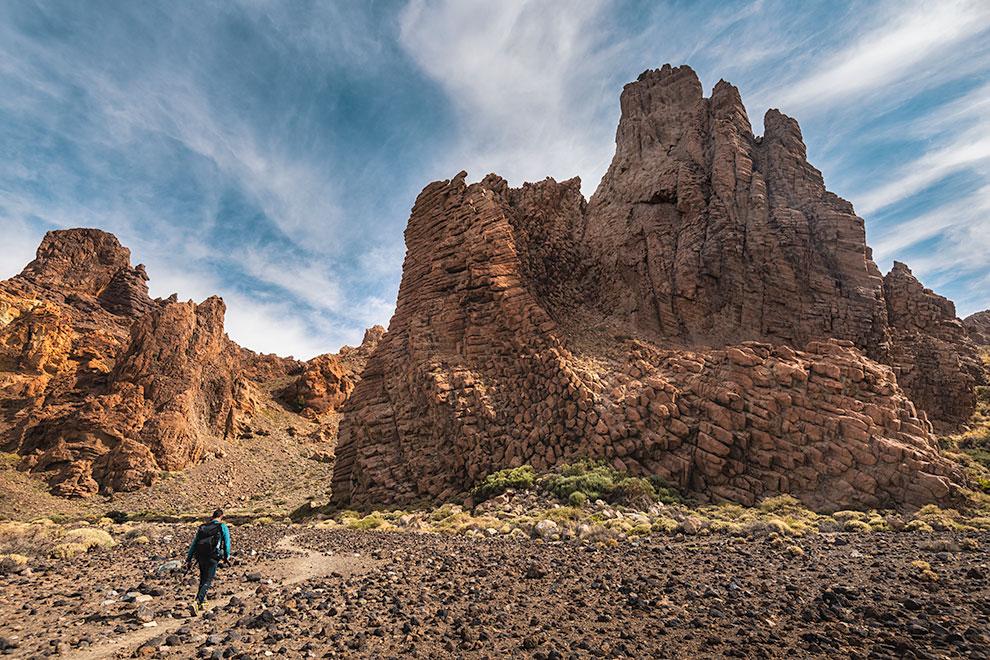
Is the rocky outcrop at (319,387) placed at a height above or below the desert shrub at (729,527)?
above

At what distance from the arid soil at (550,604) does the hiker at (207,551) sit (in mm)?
544

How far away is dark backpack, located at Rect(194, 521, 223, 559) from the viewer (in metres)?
8.69

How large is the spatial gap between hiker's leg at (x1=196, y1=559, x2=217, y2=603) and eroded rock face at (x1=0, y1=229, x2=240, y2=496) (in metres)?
40.4

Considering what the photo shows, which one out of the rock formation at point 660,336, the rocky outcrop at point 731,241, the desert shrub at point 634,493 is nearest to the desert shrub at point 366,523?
the rock formation at point 660,336

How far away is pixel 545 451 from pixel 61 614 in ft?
59.3

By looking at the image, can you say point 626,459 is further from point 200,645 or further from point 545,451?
point 200,645

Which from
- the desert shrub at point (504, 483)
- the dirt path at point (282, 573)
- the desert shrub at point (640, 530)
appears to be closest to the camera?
the dirt path at point (282, 573)

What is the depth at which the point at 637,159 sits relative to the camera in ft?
115

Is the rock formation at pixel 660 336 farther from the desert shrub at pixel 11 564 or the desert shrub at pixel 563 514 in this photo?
the desert shrub at pixel 11 564

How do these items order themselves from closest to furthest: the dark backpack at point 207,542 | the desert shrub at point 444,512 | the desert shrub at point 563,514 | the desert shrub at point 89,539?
the dark backpack at point 207,542 < the desert shrub at point 89,539 < the desert shrub at point 563,514 < the desert shrub at point 444,512

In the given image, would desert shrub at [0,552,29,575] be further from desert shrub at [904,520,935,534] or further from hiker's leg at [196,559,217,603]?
desert shrub at [904,520,935,534]

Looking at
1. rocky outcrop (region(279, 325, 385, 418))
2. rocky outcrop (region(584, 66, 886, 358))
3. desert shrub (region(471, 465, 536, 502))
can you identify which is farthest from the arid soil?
rocky outcrop (region(279, 325, 385, 418))

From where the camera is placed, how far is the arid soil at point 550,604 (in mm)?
5902

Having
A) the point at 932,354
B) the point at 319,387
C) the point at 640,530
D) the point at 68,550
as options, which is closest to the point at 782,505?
the point at 640,530
